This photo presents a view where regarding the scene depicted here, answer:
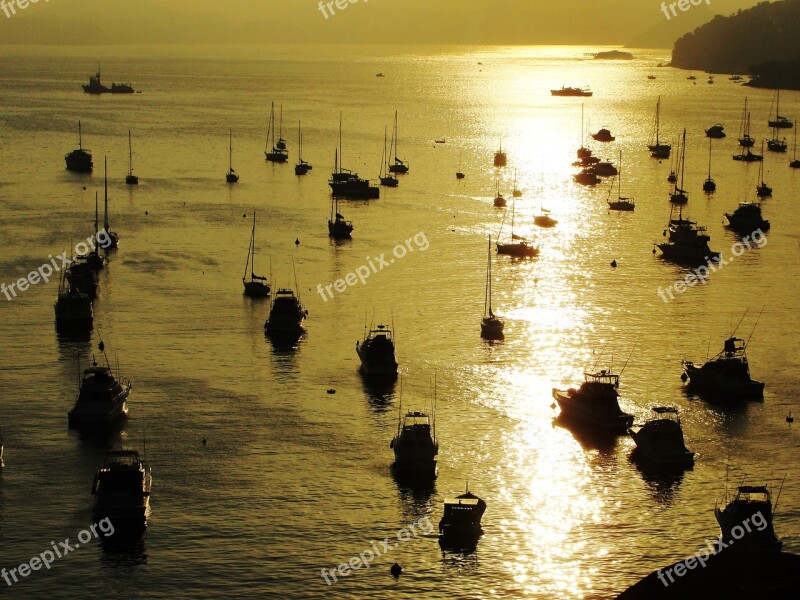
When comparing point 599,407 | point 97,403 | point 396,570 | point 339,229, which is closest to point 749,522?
point 396,570

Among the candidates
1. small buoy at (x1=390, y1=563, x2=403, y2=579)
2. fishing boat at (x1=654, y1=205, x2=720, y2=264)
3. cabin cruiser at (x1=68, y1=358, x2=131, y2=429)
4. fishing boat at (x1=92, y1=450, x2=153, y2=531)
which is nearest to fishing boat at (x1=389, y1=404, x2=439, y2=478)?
small buoy at (x1=390, y1=563, x2=403, y2=579)

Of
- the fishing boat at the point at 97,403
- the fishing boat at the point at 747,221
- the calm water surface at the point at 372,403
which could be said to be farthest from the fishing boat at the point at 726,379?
the fishing boat at the point at 747,221

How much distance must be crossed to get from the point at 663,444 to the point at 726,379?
13.6 meters

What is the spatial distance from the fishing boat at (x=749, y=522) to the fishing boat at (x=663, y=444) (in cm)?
801

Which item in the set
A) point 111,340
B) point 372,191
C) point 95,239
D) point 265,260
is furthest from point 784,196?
point 111,340

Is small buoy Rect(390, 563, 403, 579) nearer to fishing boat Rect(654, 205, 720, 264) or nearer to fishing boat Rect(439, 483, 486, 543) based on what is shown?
fishing boat Rect(439, 483, 486, 543)

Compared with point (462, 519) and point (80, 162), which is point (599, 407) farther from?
point (80, 162)

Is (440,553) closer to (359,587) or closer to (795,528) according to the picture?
(359,587)

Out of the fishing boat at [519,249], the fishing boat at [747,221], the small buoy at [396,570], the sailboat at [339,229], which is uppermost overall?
the fishing boat at [747,221]

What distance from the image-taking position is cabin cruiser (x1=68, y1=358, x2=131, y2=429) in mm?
62969

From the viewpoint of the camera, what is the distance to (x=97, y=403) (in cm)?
6344

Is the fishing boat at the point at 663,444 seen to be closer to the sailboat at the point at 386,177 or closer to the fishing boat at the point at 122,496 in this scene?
the fishing boat at the point at 122,496

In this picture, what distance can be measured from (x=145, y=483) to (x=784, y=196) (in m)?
122

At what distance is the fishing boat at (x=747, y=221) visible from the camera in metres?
130
